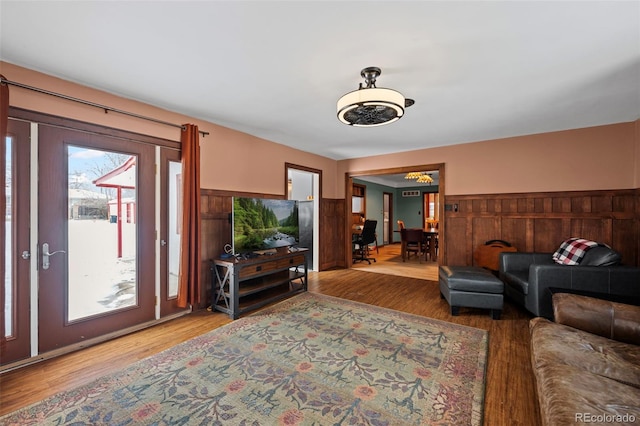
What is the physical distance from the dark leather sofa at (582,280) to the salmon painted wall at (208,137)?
383 centimetres

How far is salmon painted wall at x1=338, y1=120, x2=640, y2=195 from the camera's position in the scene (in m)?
3.73

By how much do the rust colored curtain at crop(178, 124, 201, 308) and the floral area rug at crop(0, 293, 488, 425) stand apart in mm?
699

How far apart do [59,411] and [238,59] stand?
2.82 meters

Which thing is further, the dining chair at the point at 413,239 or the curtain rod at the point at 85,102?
the dining chair at the point at 413,239

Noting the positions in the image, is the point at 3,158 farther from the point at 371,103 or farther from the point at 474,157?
the point at 474,157

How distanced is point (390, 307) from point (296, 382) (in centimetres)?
196

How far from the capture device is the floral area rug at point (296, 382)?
5.55 feet

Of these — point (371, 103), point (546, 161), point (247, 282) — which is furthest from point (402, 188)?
point (371, 103)

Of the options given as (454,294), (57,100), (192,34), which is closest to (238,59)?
(192,34)

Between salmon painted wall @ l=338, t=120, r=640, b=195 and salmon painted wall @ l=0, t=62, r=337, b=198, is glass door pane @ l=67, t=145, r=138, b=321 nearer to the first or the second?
salmon painted wall @ l=0, t=62, r=337, b=198

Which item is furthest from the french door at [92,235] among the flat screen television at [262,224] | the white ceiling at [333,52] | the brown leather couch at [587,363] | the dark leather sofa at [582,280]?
the dark leather sofa at [582,280]

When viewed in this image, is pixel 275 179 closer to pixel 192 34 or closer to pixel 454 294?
pixel 192 34

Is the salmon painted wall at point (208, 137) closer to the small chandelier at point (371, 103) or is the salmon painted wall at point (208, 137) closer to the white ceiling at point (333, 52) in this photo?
the white ceiling at point (333, 52)

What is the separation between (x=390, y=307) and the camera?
361 centimetres
